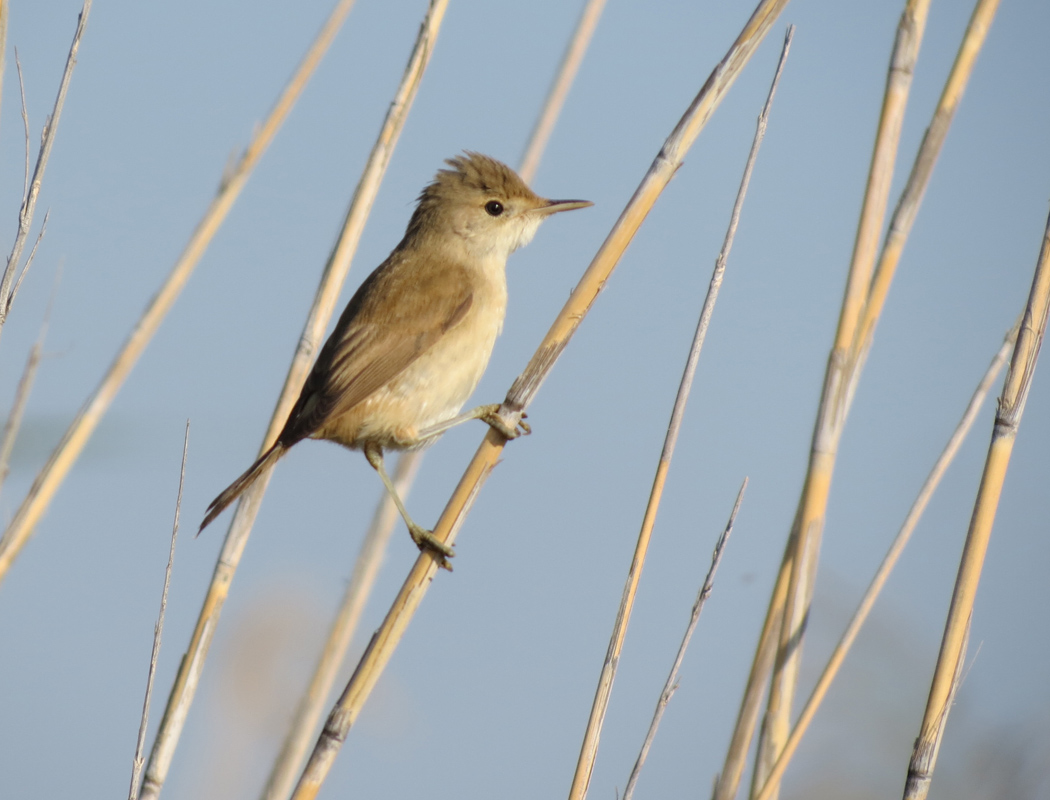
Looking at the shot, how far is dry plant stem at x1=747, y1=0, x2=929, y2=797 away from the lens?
92.5 inches

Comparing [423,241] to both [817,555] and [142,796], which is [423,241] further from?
[142,796]

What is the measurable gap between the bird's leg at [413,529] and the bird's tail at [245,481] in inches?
15.0

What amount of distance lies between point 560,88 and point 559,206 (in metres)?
0.39

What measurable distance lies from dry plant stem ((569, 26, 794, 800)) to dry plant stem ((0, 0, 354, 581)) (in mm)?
1329

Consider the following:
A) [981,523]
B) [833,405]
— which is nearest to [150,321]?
[833,405]

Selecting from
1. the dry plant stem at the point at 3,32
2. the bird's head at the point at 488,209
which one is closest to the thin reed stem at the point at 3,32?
the dry plant stem at the point at 3,32

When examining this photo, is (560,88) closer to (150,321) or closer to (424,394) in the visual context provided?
(424,394)

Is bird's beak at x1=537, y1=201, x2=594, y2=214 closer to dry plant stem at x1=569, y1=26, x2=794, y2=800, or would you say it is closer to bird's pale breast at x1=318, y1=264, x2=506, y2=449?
bird's pale breast at x1=318, y1=264, x2=506, y2=449

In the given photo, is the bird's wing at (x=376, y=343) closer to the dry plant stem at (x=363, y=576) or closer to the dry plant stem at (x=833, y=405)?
the dry plant stem at (x=363, y=576)

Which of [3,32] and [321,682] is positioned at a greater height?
[3,32]

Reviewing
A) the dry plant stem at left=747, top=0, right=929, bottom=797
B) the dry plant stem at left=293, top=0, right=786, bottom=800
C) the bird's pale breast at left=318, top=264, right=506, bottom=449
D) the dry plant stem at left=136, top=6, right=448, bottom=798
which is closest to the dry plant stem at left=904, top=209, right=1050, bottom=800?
the dry plant stem at left=747, top=0, right=929, bottom=797

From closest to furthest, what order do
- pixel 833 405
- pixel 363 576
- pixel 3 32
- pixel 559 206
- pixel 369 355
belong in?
pixel 3 32 < pixel 833 405 < pixel 369 355 < pixel 363 576 < pixel 559 206

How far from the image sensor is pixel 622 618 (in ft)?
6.84

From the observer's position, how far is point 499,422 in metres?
2.28
